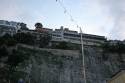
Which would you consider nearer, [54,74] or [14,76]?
[14,76]

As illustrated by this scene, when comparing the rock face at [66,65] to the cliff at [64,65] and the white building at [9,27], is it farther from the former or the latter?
the white building at [9,27]

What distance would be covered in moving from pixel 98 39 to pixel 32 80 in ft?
131

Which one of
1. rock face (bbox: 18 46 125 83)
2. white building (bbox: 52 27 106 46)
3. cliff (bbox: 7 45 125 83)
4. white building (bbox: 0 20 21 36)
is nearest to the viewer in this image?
cliff (bbox: 7 45 125 83)

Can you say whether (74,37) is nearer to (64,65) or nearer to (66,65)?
(66,65)

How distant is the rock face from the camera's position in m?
60.5

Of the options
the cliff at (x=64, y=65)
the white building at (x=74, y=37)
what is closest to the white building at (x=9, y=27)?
the white building at (x=74, y=37)

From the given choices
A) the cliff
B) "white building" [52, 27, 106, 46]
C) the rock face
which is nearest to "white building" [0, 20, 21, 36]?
"white building" [52, 27, 106, 46]

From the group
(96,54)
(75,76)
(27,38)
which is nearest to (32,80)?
(75,76)

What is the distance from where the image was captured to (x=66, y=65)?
2596 inches

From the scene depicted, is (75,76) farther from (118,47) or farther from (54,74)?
(118,47)

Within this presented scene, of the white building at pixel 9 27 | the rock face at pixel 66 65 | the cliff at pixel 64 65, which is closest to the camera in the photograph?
the cliff at pixel 64 65

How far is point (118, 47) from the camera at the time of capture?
77.4 metres

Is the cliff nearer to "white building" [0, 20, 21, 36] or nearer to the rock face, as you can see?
the rock face

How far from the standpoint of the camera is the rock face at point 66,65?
60.5 m
